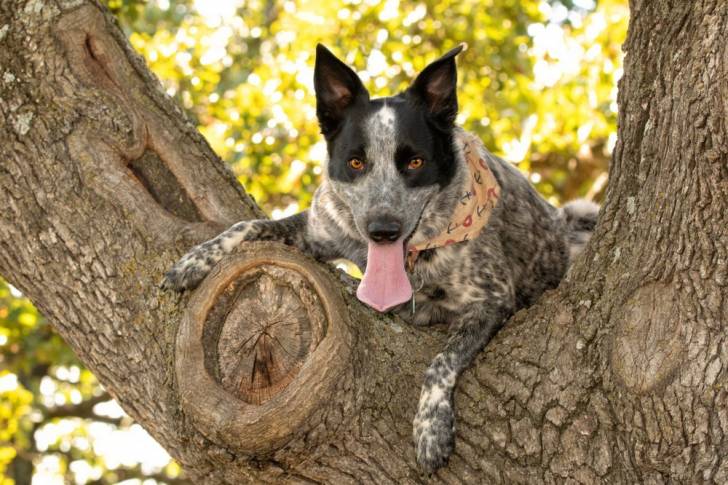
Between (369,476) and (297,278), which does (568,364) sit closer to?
A: (369,476)

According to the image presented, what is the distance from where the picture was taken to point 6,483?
8.53 metres

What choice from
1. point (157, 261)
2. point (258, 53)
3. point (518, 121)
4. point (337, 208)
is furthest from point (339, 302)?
point (258, 53)

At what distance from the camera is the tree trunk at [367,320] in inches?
116

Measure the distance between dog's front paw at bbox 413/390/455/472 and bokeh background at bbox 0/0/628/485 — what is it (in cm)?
380

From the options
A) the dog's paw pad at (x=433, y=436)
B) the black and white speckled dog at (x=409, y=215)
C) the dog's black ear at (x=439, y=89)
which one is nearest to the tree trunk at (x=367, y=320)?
the dog's paw pad at (x=433, y=436)

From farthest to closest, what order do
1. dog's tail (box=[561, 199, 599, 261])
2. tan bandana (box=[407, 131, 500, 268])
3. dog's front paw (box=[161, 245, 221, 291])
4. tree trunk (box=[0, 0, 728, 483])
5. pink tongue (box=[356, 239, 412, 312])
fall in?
dog's tail (box=[561, 199, 599, 261]) < tan bandana (box=[407, 131, 500, 268]) < pink tongue (box=[356, 239, 412, 312]) < dog's front paw (box=[161, 245, 221, 291]) < tree trunk (box=[0, 0, 728, 483])

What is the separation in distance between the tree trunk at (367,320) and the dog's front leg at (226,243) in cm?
8

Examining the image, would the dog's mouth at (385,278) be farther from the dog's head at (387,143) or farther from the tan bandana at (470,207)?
the tan bandana at (470,207)

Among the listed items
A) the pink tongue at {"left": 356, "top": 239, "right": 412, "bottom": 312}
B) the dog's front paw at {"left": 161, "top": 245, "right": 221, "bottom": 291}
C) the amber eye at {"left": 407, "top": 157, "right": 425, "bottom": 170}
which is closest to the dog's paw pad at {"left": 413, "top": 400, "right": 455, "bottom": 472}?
the pink tongue at {"left": 356, "top": 239, "right": 412, "bottom": 312}

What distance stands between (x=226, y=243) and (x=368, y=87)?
313 cm

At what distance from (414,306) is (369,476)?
1347 millimetres

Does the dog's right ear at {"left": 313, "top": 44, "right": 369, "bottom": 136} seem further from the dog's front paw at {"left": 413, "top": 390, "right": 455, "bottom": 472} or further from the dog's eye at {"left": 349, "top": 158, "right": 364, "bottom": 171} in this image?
the dog's front paw at {"left": 413, "top": 390, "right": 455, "bottom": 472}

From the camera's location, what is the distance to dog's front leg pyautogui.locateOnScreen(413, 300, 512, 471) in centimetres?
317

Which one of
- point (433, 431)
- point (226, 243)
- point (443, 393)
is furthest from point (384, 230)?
point (433, 431)
